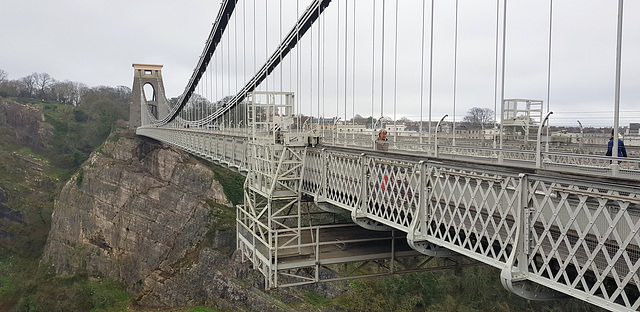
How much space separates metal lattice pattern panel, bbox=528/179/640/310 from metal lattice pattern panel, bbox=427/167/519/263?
1.16 feet

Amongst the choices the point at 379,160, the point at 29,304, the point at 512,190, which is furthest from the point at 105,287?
the point at 512,190

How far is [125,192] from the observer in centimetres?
4741

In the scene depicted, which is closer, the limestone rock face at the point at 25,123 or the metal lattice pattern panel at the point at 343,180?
the metal lattice pattern panel at the point at 343,180

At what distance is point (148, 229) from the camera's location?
4362 centimetres

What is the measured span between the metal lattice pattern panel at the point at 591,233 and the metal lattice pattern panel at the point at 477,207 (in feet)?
1.16

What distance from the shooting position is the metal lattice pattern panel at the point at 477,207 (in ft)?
19.6

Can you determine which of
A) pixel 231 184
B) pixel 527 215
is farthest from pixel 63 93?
pixel 527 215

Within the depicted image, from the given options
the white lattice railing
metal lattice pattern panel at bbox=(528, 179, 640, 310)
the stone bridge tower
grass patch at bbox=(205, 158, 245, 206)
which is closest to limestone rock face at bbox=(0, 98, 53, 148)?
the stone bridge tower

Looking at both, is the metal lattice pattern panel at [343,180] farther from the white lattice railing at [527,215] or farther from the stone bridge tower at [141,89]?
the stone bridge tower at [141,89]

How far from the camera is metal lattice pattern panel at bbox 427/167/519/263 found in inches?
235

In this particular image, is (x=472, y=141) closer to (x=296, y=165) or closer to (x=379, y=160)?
(x=296, y=165)

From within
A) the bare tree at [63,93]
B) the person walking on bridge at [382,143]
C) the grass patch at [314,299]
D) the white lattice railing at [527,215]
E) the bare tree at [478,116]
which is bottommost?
the grass patch at [314,299]

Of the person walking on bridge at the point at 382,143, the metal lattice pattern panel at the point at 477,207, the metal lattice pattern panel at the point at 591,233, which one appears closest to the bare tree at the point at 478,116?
the person walking on bridge at the point at 382,143

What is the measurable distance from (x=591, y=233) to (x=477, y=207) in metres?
1.50
